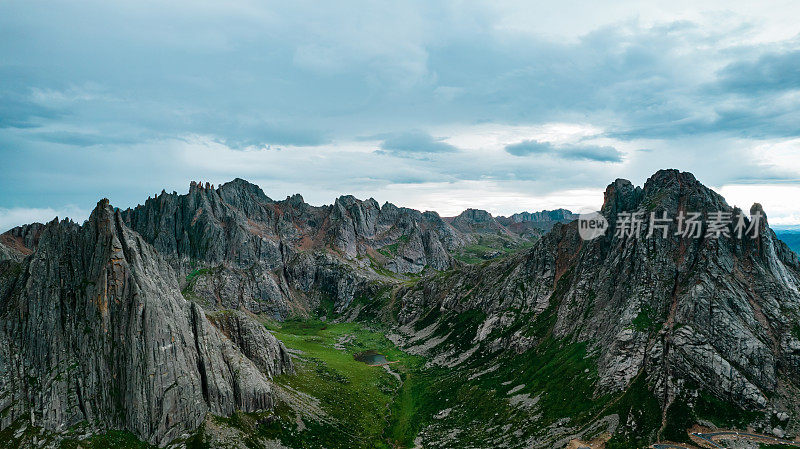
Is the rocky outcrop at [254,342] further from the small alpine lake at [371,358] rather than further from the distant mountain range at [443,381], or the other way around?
the small alpine lake at [371,358]

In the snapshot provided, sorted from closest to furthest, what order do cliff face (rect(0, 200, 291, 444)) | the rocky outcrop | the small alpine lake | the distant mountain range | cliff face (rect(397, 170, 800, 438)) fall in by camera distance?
cliff face (rect(0, 200, 291, 444)) → the distant mountain range → cliff face (rect(397, 170, 800, 438)) → the rocky outcrop → the small alpine lake

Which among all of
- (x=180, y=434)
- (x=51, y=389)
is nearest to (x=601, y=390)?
(x=180, y=434)

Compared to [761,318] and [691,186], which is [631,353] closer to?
[761,318]

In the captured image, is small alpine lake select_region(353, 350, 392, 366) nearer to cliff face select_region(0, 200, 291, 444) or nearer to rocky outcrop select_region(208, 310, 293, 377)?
rocky outcrop select_region(208, 310, 293, 377)

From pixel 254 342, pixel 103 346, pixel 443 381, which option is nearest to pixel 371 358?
pixel 443 381

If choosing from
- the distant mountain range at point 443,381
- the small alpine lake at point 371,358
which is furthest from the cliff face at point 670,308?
the small alpine lake at point 371,358

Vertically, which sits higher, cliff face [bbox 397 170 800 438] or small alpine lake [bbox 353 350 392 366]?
cliff face [bbox 397 170 800 438]

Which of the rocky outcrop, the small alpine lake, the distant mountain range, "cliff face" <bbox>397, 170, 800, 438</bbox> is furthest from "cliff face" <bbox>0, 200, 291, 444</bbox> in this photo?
"cliff face" <bbox>397, 170, 800, 438</bbox>
